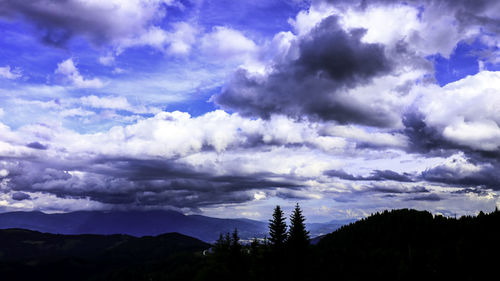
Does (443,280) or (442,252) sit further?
(442,252)

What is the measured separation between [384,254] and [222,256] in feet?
463

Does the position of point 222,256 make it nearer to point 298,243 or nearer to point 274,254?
point 274,254

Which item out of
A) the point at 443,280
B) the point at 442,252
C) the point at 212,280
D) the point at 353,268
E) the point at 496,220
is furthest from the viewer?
the point at 496,220

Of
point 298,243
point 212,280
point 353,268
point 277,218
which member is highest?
point 277,218

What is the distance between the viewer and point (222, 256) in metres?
64.3

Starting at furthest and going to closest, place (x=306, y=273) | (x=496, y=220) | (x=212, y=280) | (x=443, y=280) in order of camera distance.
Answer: (x=496, y=220), (x=443, y=280), (x=306, y=273), (x=212, y=280)

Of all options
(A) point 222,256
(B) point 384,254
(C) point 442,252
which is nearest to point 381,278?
(C) point 442,252

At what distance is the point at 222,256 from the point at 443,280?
217ft

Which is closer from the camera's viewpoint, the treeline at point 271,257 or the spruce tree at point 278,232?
the treeline at point 271,257

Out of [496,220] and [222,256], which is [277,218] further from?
[496,220]

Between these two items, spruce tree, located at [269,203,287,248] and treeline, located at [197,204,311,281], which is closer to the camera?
treeline, located at [197,204,311,281]

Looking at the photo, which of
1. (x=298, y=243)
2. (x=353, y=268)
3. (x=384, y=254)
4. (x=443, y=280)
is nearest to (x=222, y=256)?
(x=298, y=243)

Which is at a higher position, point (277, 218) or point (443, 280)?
point (277, 218)

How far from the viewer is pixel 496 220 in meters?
169
